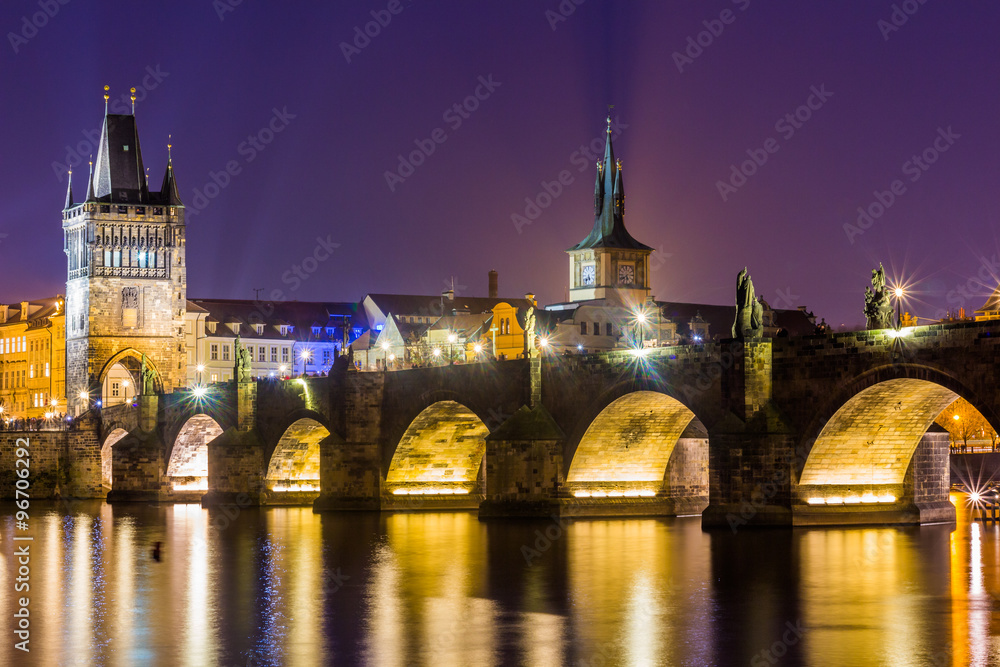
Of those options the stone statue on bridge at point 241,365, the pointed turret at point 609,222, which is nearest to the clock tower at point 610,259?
the pointed turret at point 609,222

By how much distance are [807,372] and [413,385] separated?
72.4 ft

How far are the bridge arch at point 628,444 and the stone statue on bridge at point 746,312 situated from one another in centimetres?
561

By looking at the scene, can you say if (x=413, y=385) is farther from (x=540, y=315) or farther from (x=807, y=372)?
(x=540, y=315)

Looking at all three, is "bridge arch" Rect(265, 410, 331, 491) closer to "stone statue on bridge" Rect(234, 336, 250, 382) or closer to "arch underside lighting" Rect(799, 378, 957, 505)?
"stone statue on bridge" Rect(234, 336, 250, 382)

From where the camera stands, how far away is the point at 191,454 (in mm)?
87688

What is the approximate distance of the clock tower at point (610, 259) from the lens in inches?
5389

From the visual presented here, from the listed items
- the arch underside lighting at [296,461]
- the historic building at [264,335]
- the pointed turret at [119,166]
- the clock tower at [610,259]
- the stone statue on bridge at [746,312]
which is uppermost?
the pointed turret at [119,166]

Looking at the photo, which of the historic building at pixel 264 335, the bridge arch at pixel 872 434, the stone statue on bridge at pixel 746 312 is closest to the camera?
the bridge arch at pixel 872 434

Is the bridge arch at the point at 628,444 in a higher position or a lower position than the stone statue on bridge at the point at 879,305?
lower

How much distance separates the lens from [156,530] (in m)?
58.6

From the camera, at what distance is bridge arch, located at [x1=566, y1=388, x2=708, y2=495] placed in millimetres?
52969

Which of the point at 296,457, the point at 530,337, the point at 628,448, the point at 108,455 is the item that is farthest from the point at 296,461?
the point at 108,455

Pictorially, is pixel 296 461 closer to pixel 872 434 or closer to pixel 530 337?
pixel 530 337

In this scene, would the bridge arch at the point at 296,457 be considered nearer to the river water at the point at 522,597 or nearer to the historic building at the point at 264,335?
the river water at the point at 522,597
